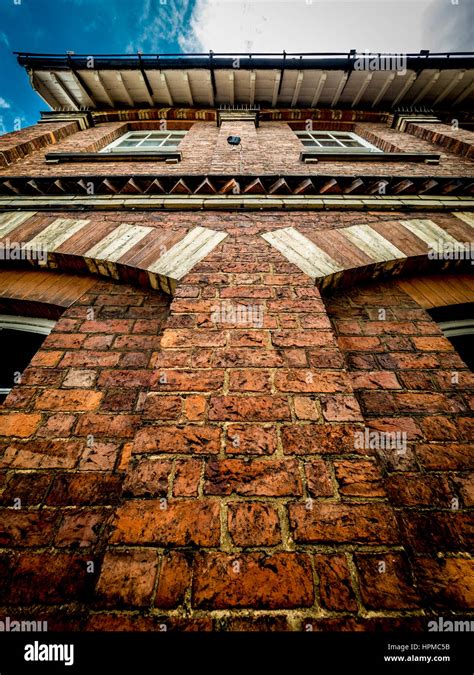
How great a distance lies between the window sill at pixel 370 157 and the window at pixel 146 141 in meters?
1.86

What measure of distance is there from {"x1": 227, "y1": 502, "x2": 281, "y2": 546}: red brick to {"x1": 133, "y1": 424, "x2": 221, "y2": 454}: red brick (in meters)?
0.19

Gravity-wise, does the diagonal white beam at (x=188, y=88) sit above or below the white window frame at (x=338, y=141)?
above

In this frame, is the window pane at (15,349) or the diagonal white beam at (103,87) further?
the diagonal white beam at (103,87)

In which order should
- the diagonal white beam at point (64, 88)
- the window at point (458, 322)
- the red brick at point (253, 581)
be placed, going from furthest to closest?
the diagonal white beam at point (64, 88) → the window at point (458, 322) → the red brick at point (253, 581)

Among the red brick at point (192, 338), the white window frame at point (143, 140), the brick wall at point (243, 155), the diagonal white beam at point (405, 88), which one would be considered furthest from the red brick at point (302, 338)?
the diagonal white beam at point (405, 88)

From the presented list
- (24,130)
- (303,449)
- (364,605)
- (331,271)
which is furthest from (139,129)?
(364,605)

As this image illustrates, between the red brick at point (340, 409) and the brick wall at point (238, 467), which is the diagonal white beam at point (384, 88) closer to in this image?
the brick wall at point (238, 467)

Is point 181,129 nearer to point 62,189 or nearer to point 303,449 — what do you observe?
point 62,189

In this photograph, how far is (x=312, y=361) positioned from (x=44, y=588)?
1191mm

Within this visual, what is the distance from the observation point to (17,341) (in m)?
1.98

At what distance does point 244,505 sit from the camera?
2.70ft

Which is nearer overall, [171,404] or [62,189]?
[171,404]

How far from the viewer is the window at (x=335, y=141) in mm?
3862

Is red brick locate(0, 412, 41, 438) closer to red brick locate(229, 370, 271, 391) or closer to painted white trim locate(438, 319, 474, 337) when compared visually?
red brick locate(229, 370, 271, 391)
